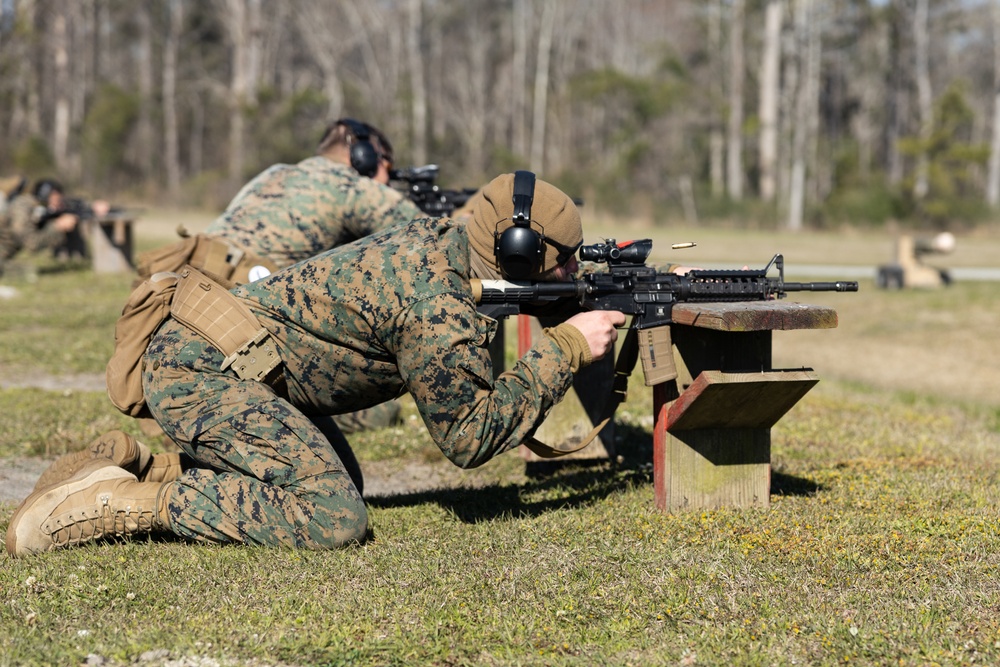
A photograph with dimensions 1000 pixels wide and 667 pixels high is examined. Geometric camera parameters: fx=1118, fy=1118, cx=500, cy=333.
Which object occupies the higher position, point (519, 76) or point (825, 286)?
point (519, 76)

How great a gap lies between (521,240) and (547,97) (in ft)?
169

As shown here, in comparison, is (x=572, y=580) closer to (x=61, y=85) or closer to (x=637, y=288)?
(x=637, y=288)

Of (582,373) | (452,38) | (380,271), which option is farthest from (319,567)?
(452,38)

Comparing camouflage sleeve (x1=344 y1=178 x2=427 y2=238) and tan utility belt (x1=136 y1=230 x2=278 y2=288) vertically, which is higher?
camouflage sleeve (x1=344 y1=178 x2=427 y2=238)

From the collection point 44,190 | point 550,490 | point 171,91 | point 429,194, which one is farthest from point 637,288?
point 171,91

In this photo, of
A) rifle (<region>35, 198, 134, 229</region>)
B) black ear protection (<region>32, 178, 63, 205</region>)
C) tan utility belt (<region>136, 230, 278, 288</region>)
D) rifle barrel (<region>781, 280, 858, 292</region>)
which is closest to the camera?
rifle barrel (<region>781, 280, 858, 292</region>)

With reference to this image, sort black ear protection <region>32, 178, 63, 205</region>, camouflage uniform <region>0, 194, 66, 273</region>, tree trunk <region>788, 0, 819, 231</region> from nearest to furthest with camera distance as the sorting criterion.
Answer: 1. camouflage uniform <region>0, 194, 66, 273</region>
2. black ear protection <region>32, 178, 63, 205</region>
3. tree trunk <region>788, 0, 819, 231</region>

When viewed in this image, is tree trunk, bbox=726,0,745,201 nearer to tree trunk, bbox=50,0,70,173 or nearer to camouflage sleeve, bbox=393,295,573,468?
tree trunk, bbox=50,0,70,173

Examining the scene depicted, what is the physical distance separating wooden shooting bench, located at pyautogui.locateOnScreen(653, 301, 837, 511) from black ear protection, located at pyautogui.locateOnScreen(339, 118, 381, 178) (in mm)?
2826

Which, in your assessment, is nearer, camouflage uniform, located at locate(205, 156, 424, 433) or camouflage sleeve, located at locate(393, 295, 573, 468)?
camouflage sleeve, located at locate(393, 295, 573, 468)

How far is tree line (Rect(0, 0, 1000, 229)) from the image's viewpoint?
42000mm

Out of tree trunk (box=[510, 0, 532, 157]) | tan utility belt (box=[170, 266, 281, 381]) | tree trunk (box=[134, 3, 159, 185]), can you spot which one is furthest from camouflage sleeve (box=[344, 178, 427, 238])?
tree trunk (box=[510, 0, 532, 157])

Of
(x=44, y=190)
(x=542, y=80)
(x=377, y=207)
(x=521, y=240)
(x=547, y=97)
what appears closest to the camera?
(x=521, y=240)

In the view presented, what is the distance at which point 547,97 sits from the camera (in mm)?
54844
